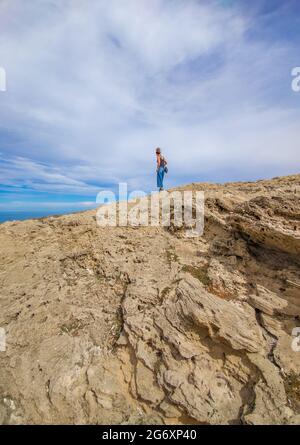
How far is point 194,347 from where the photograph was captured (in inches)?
347

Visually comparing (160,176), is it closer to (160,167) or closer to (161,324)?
(160,167)

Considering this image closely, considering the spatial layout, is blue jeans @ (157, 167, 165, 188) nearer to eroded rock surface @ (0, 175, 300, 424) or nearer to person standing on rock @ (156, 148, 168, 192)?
person standing on rock @ (156, 148, 168, 192)

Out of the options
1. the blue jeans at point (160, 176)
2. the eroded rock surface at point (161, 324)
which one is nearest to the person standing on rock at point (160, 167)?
the blue jeans at point (160, 176)

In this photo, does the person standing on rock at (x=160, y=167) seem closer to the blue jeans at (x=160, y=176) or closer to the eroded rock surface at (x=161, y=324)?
the blue jeans at (x=160, y=176)

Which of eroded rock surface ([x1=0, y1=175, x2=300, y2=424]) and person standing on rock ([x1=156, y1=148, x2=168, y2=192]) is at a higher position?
person standing on rock ([x1=156, y1=148, x2=168, y2=192])

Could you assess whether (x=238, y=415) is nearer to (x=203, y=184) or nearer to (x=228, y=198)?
(x=228, y=198)

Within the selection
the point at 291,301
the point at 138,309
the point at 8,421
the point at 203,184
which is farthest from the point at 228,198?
the point at 8,421

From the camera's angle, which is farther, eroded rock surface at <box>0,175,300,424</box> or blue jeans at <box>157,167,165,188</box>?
blue jeans at <box>157,167,165,188</box>

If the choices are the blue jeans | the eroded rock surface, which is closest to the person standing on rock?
the blue jeans

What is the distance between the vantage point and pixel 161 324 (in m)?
9.51

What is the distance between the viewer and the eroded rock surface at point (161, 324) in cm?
784

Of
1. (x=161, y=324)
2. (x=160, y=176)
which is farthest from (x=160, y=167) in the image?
(x=161, y=324)

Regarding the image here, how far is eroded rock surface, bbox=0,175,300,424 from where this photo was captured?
784 centimetres

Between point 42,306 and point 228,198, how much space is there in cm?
1120
